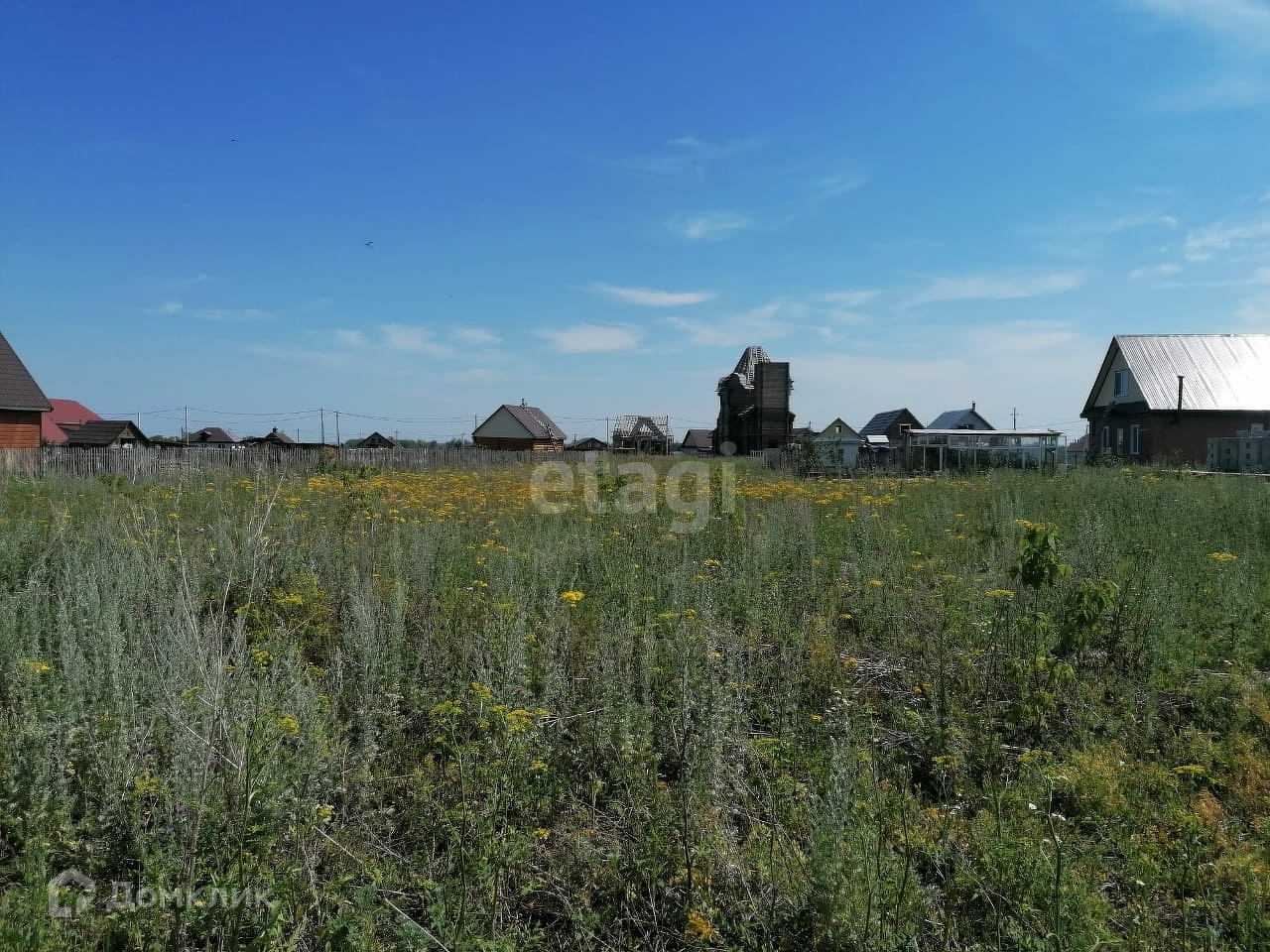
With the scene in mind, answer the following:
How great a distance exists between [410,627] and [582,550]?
2.05m

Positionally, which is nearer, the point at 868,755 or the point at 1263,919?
the point at 1263,919

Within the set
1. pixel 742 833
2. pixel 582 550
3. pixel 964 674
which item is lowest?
pixel 742 833

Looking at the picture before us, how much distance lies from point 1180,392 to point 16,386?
1684 inches

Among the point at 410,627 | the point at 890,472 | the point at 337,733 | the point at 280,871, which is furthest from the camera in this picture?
the point at 890,472

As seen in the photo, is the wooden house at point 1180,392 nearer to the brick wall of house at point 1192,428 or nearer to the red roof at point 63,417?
the brick wall of house at point 1192,428

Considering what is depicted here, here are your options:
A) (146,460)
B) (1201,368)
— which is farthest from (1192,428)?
(146,460)

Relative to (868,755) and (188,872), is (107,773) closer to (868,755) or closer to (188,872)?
→ (188,872)

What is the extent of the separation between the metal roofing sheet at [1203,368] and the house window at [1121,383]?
0.85 meters

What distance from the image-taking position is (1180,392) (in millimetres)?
29828

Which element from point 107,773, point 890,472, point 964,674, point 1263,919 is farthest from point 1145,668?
point 890,472

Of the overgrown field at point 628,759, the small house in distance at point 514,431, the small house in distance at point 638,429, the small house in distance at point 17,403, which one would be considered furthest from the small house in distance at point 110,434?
the overgrown field at point 628,759

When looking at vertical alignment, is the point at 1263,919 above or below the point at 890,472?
below

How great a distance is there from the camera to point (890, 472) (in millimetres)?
16219

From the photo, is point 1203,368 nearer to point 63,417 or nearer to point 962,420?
point 962,420
